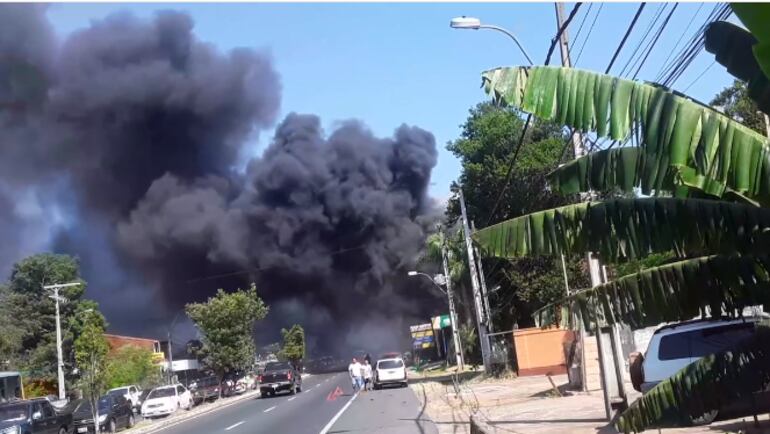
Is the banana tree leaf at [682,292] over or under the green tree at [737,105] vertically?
under

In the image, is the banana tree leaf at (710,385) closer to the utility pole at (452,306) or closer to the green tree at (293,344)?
the utility pole at (452,306)

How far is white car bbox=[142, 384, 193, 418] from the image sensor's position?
32.8m

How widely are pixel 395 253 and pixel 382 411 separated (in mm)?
39206

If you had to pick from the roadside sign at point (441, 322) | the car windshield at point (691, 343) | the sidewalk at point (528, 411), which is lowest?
the sidewalk at point (528, 411)

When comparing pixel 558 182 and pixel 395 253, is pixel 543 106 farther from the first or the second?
pixel 395 253

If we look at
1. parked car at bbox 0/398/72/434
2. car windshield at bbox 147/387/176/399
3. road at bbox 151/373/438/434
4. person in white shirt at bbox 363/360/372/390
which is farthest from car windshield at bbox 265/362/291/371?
parked car at bbox 0/398/72/434

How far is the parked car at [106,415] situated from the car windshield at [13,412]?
143 inches

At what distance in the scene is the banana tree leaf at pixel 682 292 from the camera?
6.64 metres

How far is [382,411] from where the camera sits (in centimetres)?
2258

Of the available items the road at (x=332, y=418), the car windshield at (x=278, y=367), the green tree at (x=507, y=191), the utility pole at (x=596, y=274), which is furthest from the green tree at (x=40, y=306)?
the utility pole at (x=596, y=274)

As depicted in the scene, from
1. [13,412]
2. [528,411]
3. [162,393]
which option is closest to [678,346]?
[528,411]

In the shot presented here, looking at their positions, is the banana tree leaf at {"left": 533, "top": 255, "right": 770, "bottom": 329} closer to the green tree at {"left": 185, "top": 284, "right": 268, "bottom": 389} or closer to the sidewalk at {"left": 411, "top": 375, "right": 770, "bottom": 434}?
the sidewalk at {"left": 411, "top": 375, "right": 770, "bottom": 434}

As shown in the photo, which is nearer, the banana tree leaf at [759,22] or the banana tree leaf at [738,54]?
the banana tree leaf at [759,22]

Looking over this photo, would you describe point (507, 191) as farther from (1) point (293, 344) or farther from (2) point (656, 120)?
(1) point (293, 344)
